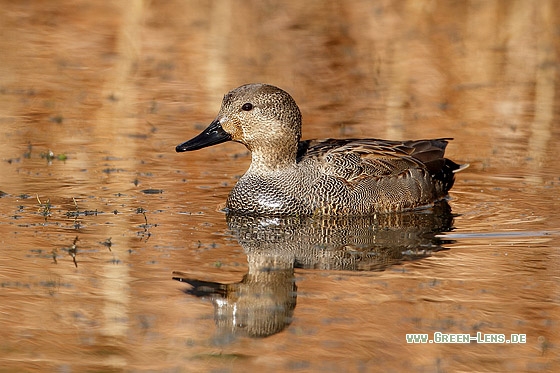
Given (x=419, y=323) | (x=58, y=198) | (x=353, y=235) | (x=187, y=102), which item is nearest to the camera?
(x=419, y=323)

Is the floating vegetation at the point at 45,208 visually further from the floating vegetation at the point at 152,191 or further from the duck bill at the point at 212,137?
the duck bill at the point at 212,137

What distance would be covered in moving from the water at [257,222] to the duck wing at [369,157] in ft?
1.45

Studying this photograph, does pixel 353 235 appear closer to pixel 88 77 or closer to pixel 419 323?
pixel 419 323

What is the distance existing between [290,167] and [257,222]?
622mm

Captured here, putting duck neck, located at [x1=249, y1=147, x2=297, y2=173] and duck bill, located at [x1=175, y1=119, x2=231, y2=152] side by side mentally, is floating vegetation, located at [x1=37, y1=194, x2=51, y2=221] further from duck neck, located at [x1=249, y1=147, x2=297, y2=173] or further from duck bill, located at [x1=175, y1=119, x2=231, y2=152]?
duck neck, located at [x1=249, y1=147, x2=297, y2=173]

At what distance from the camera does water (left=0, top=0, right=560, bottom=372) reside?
245 inches

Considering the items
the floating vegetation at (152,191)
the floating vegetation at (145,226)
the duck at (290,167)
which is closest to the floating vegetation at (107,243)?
the floating vegetation at (145,226)

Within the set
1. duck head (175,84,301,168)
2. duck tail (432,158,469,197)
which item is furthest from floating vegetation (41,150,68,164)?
duck tail (432,158,469,197)

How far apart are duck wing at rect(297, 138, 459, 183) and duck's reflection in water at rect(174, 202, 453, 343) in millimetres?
384

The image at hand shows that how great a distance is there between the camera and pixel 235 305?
22.0 ft

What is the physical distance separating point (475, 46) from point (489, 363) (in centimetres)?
1158

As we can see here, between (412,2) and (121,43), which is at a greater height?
(412,2)

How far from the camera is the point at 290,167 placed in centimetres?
929

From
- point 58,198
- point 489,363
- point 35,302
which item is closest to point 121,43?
point 58,198
